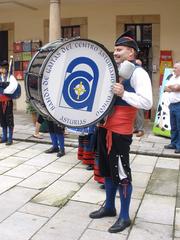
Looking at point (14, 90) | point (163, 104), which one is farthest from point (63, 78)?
point (163, 104)

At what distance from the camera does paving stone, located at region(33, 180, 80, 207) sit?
4.35 m

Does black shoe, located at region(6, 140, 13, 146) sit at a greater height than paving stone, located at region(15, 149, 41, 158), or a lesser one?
greater

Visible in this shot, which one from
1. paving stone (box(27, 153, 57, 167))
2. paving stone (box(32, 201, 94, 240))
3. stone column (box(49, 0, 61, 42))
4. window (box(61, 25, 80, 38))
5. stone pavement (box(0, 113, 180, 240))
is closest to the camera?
paving stone (box(32, 201, 94, 240))

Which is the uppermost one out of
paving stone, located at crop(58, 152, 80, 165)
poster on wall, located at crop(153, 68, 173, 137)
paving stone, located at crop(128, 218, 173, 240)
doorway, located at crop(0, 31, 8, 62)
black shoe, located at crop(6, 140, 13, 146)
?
doorway, located at crop(0, 31, 8, 62)

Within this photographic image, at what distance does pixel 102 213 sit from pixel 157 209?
2.15 ft

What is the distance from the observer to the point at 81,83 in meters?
3.33

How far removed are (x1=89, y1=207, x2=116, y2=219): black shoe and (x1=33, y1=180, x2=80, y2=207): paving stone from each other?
0.49 metres

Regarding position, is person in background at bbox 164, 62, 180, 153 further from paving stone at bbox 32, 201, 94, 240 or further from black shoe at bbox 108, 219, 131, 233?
black shoe at bbox 108, 219, 131, 233

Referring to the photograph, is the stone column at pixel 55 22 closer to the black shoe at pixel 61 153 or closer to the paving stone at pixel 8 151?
the paving stone at pixel 8 151

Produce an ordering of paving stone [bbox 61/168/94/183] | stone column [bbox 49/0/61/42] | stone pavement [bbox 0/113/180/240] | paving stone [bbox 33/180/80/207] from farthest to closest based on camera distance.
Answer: stone column [bbox 49/0/61/42] < paving stone [bbox 61/168/94/183] < paving stone [bbox 33/180/80/207] < stone pavement [bbox 0/113/180/240]

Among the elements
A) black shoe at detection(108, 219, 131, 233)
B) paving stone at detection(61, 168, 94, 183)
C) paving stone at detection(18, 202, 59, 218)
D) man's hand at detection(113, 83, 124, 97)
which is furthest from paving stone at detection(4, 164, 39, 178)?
man's hand at detection(113, 83, 124, 97)

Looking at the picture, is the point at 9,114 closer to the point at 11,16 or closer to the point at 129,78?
the point at 129,78

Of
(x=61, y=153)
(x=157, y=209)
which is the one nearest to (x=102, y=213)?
(x=157, y=209)

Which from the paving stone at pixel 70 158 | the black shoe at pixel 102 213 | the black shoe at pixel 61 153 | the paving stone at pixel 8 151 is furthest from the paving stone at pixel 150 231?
the paving stone at pixel 8 151
